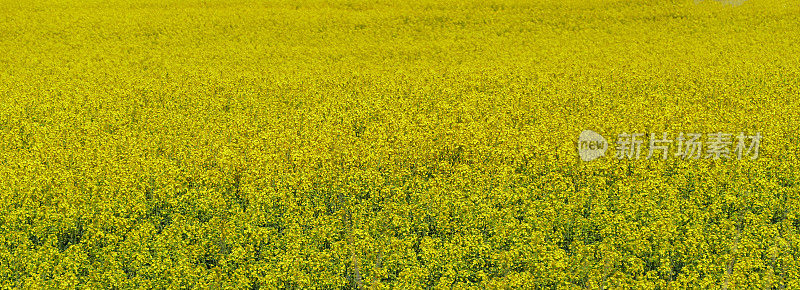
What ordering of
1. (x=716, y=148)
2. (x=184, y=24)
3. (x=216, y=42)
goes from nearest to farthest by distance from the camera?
(x=716, y=148), (x=216, y=42), (x=184, y=24)

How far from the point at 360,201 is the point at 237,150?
4324 millimetres

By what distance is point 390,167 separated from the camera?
15266 millimetres

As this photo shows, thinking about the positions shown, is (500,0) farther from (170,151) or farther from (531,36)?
(170,151)

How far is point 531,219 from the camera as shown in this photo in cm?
1216

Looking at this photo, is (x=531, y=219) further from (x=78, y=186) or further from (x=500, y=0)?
(x=500, y=0)

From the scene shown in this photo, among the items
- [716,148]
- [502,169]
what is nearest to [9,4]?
[502,169]

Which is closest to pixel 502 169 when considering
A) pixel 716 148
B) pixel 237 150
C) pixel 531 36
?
pixel 716 148


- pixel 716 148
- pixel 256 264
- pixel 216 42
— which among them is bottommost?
pixel 256 264

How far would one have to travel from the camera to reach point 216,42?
31641mm

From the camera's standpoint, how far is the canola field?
35.6 feet

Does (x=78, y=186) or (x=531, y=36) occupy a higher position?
(x=531, y=36)

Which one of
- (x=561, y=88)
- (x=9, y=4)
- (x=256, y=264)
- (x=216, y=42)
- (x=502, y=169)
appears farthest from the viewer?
(x=9, y=4)

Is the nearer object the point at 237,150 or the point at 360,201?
the point at 360,201

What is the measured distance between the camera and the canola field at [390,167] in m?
10.8
